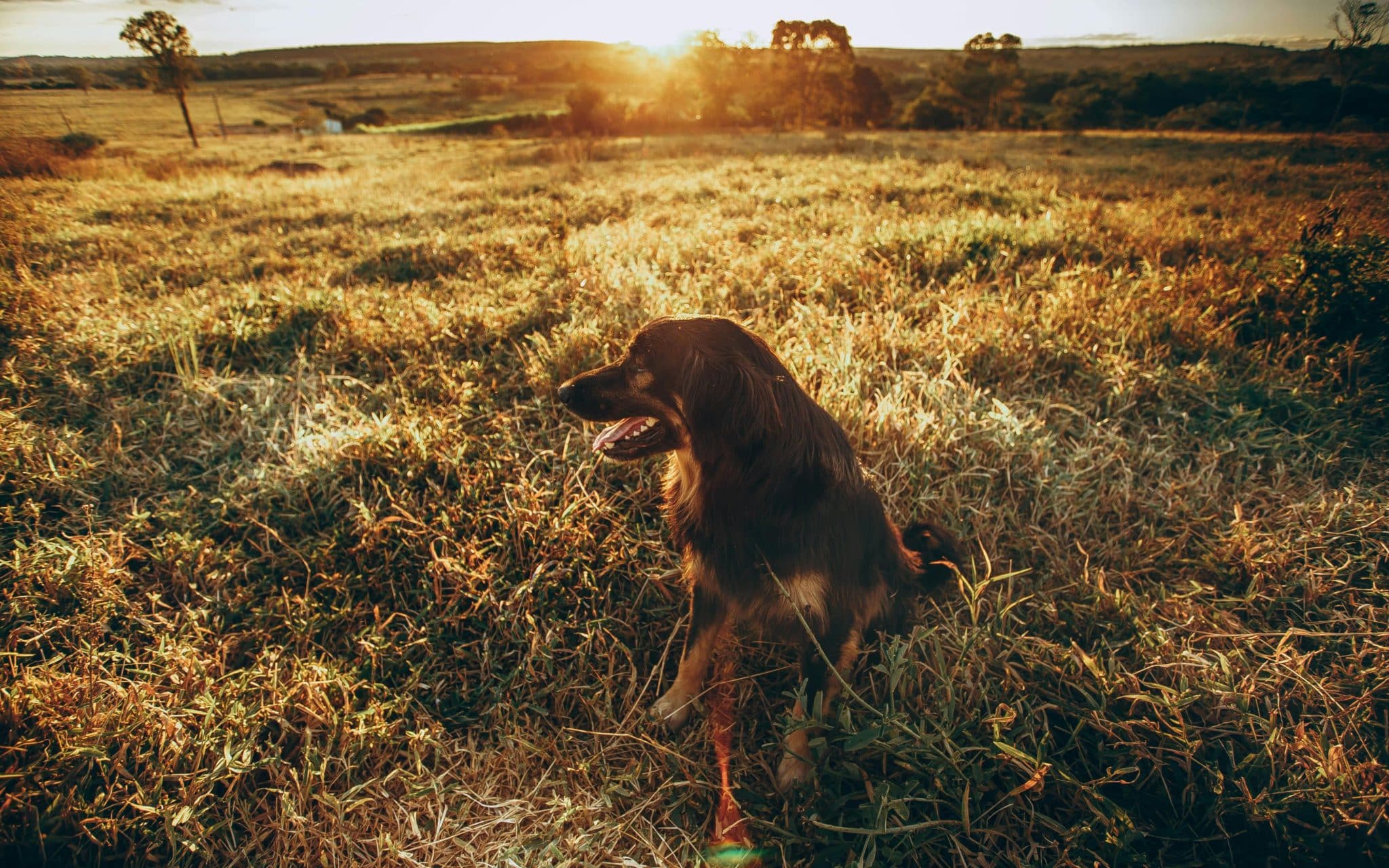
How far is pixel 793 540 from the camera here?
1867 mm

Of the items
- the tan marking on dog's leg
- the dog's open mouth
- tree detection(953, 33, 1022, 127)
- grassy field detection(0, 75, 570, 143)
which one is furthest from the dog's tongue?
tree detection(953, 33, 1022, 127)

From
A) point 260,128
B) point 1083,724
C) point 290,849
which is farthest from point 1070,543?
point 260,128

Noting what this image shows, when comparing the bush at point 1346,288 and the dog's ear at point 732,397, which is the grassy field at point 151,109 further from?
the bush at point 1346,288

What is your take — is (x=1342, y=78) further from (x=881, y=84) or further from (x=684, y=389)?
(x=881, y=84)

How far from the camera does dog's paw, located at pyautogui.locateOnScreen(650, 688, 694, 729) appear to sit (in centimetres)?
214

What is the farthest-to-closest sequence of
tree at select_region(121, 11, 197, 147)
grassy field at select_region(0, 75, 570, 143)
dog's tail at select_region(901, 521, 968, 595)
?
tree at select_region(121, 11, 197, 147)
grassy field at select_region(0, 75, 570, 143)
dog's tail at select_region(901, 521, 968, 595)

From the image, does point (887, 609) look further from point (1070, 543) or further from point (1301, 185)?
point (1301, 185)

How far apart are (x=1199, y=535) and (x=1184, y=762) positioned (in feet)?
4.48

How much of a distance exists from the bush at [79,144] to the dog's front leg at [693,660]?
5.80m

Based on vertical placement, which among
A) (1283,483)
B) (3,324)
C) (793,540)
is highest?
(3,324)

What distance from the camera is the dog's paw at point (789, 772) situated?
74.6 inches

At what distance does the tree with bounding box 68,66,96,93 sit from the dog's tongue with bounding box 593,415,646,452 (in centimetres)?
462

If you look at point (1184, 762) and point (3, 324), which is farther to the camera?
point (3, 324)

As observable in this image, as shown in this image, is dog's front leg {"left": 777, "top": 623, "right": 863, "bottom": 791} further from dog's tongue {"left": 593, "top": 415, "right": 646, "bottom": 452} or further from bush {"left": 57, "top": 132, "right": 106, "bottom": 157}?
bush {"left": 57, "top": 132, "right": 106, "bottom": 157}
